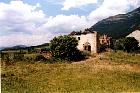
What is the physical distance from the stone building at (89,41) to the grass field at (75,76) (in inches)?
427

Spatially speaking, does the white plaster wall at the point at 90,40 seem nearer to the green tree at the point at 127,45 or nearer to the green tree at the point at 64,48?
the green tree at the point at 64,48

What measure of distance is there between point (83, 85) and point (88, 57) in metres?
25.0

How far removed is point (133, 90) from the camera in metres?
40.7

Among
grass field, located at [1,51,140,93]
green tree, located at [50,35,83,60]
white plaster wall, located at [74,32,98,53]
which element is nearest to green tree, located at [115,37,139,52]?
white plaster wall, located at [74,32,98,53]

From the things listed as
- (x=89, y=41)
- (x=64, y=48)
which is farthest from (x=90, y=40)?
(x=64, y=48)

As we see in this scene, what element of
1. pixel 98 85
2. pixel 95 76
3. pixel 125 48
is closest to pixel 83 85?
pixel 98 85

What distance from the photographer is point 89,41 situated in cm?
7875

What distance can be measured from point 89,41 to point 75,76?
2881 centimetres

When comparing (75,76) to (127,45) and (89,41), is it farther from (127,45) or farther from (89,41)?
(127,45)

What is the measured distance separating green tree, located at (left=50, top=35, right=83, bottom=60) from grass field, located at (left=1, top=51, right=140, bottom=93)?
3.98 metres

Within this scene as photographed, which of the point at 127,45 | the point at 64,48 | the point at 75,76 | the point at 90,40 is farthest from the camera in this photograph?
the point at 127,45

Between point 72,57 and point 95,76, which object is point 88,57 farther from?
point 95,76

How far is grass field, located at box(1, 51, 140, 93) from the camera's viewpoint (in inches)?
1651

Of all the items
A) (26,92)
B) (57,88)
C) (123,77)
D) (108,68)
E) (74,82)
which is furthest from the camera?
(108,68)
